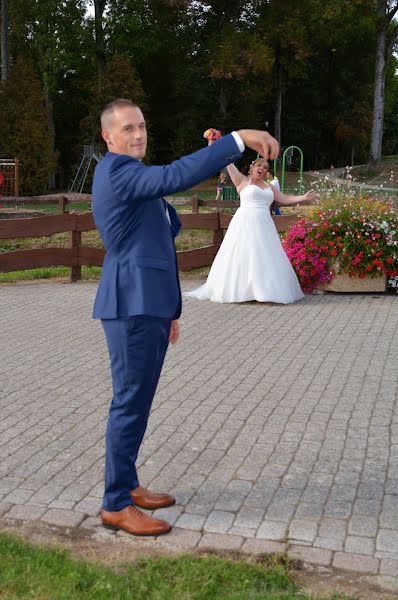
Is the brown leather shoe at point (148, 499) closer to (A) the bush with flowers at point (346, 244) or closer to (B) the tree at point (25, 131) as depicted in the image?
(A) the bush with flowers at point (346, 244)

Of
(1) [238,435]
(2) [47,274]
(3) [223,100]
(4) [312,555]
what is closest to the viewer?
(4) [312,555]

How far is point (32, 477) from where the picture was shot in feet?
16.2

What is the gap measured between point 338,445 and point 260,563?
1882 millimetres

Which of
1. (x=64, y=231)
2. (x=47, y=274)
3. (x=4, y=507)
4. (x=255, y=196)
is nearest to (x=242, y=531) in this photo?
(x=4, y=507)

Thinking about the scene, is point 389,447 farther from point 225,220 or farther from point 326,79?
point 326,79

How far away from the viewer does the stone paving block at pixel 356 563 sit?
3789 mm

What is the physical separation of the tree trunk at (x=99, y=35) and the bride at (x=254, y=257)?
3039cm

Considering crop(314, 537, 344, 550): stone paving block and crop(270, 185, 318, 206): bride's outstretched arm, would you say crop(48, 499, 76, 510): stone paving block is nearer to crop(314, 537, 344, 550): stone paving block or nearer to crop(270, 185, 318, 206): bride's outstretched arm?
crop(314, 537, 344, 550): stone paving block

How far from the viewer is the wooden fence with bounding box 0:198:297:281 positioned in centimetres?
1338

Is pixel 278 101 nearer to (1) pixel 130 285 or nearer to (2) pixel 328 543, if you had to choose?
(1) pixel 130 285

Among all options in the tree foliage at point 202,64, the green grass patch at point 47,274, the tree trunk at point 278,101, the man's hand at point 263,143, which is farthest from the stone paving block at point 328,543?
the tree trunk at point 278,101

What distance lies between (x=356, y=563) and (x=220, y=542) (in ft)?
2.10

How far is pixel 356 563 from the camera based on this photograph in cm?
384

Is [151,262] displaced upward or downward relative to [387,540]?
upward
